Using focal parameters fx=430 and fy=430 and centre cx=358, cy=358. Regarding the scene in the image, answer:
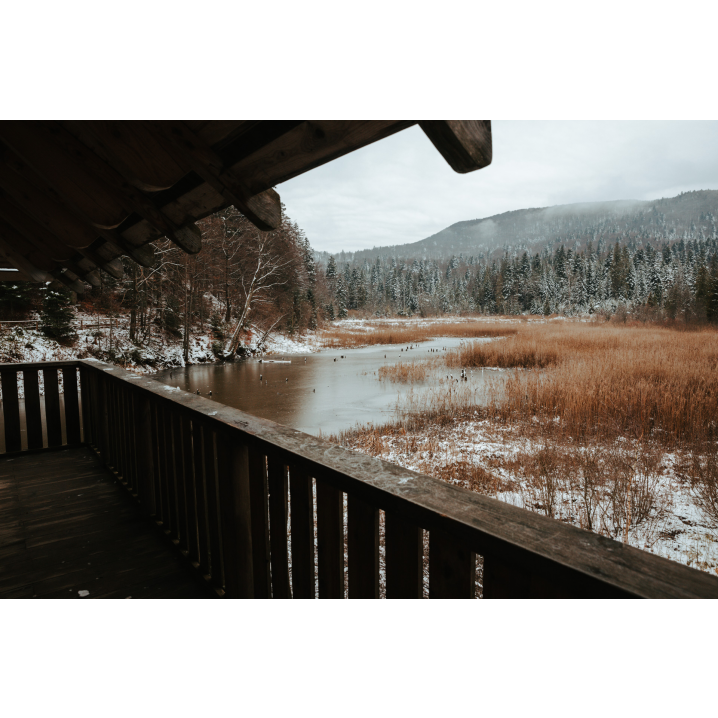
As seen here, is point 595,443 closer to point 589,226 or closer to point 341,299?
point 341,299

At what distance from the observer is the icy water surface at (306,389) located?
29.6 feet

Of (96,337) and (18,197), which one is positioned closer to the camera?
(18,197)

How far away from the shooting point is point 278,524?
1.34m

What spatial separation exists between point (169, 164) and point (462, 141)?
130cm

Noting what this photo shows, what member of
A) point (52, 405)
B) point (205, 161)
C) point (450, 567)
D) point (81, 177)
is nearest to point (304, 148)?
point (205, 161)

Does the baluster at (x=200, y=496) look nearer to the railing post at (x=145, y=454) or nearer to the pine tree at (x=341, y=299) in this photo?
the railing post at (x=145, y=454)

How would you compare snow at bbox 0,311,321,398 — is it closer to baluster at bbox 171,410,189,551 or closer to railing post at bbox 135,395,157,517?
railing post at bbox 135,395,157,517

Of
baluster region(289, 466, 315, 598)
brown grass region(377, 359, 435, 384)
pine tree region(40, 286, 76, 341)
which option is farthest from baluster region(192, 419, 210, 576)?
pine tree region(40, 286, 76, 341)

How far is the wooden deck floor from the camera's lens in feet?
6.73

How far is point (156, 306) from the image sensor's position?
17.8m

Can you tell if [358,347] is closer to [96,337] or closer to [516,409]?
[96,337]

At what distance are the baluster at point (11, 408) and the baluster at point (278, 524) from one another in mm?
3364
